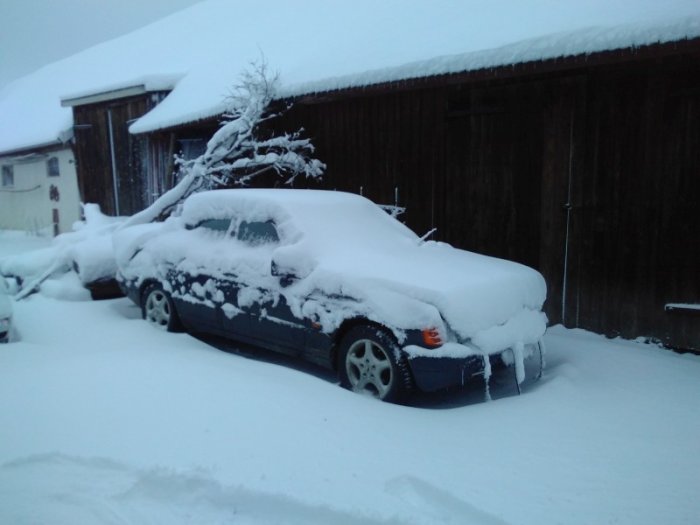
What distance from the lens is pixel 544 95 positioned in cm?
671

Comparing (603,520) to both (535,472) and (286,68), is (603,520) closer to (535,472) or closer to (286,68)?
(535,472)

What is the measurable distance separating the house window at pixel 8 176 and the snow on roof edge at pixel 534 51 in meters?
16.9

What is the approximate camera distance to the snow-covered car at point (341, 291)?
4.27m

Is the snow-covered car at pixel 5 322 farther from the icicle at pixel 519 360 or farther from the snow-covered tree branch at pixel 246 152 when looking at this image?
the icicle at pixel 519 360

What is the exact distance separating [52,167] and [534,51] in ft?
57.0

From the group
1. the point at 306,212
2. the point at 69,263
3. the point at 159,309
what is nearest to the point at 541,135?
the point at 306,212

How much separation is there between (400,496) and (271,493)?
27.1 inches

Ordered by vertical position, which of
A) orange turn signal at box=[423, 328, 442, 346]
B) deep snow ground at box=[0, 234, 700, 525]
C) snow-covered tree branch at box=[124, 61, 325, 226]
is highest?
snow-covered tree branch at box=[124, 61, 325, 226]

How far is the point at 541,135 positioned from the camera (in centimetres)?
678

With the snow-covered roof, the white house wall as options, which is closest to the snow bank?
the snow-covered roof

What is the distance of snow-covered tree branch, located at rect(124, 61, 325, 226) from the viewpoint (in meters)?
9.53

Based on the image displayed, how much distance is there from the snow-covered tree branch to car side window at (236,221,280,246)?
3.77 metres

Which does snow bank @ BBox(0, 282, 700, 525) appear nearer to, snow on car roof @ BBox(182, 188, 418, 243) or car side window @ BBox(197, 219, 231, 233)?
snow on car roof @ BBox(182, 188, 418, 243)

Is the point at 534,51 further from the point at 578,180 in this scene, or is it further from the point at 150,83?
the point at 150,83
